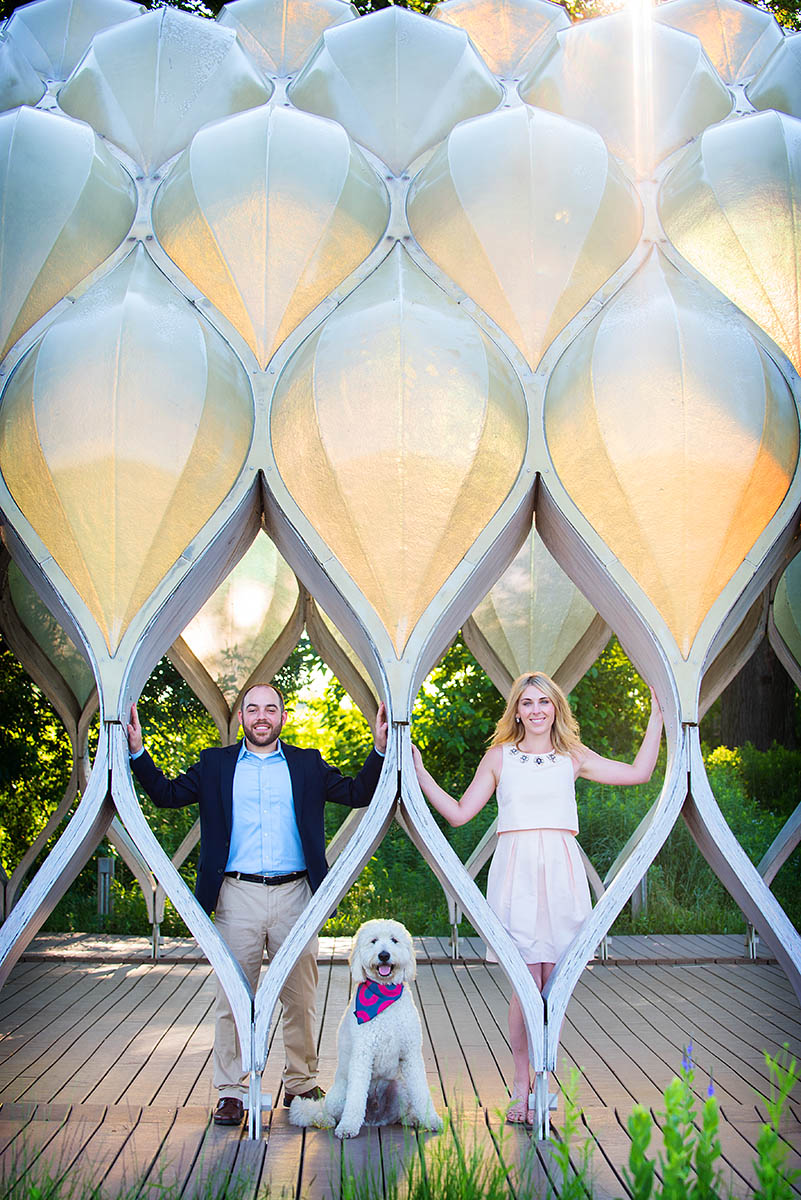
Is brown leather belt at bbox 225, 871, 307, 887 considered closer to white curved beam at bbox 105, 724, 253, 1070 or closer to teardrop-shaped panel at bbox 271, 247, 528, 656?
white curved beam at bbox 105, 724, 253, 1070

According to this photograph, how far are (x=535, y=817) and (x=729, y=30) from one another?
12.6ft

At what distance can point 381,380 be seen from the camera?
13.4 ft

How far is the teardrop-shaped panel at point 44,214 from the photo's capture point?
14.2 feet

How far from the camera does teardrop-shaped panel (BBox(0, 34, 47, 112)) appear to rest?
487cm

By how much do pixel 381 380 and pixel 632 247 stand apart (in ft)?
3.98

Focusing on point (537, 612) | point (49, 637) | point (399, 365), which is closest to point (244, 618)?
point (49, 637)

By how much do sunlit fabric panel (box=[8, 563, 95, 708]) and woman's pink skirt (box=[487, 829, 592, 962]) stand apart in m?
4.47

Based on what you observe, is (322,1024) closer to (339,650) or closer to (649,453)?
(339,650)

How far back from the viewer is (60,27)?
5.21 meters

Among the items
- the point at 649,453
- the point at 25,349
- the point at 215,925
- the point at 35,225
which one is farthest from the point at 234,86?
the point at 215,925

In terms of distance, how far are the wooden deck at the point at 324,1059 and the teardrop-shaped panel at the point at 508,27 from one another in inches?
178

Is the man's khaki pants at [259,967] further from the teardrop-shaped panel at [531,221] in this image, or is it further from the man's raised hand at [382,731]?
the teardrop-shaped panel at [531,221]

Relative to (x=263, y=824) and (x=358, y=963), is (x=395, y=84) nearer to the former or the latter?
(x=263, y=824)

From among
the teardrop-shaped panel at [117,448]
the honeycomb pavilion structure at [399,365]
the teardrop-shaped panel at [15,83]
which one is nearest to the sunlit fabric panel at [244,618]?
the honeycomb pavilion structure at [399,365]
